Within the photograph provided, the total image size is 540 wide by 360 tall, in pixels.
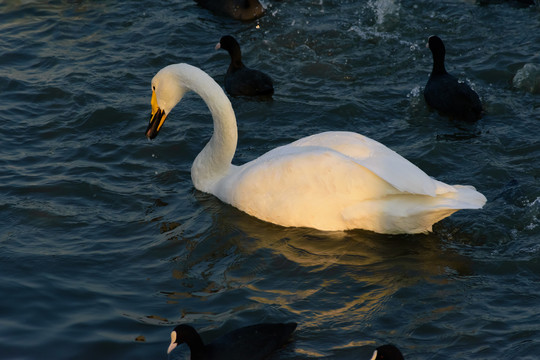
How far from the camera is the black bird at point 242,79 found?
10.6m

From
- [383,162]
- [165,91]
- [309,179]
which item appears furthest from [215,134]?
[383,162]

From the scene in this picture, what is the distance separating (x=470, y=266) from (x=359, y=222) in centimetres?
104

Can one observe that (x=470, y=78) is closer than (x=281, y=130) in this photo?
No

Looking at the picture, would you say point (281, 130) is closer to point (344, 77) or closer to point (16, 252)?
point (344, 77)

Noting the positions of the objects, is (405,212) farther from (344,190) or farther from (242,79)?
(242,79)

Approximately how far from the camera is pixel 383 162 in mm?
7465

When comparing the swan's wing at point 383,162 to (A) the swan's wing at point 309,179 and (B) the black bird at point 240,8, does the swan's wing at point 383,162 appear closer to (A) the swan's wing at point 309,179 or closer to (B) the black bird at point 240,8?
(A) the swan's wing at point 309,179

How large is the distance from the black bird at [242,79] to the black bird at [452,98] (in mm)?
1913

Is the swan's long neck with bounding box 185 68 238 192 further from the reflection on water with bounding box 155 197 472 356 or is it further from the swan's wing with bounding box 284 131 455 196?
the swan's wing with bounding box 284 131 455 196

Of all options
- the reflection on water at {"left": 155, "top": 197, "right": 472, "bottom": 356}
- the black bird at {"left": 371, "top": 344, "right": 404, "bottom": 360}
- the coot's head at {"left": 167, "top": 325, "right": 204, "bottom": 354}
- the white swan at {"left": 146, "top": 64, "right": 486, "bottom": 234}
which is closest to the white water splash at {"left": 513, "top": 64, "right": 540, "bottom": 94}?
the white swan at {"left": 146, "top": 64, "right": 486, "bottom": 234}

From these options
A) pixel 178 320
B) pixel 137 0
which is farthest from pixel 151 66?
pixel 178 320

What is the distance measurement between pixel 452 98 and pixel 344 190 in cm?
298

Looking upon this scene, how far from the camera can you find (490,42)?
38.6ft

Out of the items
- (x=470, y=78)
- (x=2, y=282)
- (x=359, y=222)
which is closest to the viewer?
(x=2, y=282)
